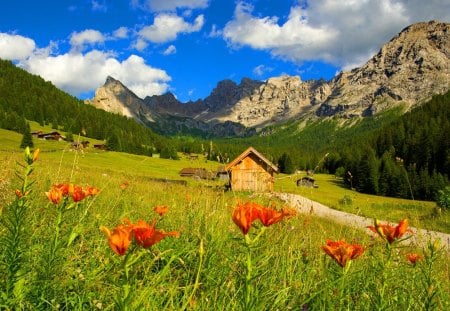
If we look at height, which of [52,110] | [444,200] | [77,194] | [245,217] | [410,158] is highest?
[52,110]

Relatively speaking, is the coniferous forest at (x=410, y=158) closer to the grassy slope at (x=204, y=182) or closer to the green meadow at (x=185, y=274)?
the grassy slope at (x=204, y=182)

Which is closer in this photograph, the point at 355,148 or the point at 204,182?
the point at 204,182

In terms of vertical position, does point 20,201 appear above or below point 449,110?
below

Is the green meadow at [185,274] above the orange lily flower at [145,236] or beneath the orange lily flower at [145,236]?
beneath

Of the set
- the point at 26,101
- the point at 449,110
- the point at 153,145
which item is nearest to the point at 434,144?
the point at 449,110

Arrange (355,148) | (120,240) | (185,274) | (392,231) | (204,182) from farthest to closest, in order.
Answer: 1. (355,148)
2. (204,182)
3. (185,274)
4. (392,231)
5. (120,240)

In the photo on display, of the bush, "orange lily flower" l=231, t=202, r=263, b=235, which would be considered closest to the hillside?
the bush

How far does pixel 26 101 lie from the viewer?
142250 millimetres

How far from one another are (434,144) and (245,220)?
11598 cm

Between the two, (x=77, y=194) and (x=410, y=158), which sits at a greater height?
(x=410, y=158)

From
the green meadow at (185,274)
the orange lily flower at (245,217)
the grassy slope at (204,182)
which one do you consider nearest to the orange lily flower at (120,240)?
the green meadow at (185,274)

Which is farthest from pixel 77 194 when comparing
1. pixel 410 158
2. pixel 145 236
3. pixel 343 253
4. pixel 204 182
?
pixel 410 158

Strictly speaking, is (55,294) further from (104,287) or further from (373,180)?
(373,180)

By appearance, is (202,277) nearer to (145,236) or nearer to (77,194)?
(77,194)
